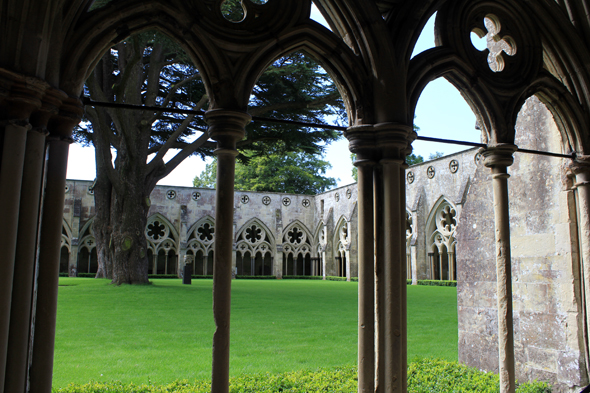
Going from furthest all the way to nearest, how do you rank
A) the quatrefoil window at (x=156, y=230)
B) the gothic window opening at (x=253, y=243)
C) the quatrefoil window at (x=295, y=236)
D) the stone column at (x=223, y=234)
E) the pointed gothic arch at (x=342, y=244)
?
the quatrefoil window at (x=295, y=236) → the gothic window opening at (x=253, y=243) → the quatrefoil window at (x=156, y=230) → the pointed gothic arch at (x=342, y=244) → the stone column at (x=223, y=234)

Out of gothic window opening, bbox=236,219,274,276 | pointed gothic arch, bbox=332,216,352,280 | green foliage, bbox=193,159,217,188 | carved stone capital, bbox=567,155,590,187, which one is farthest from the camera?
green foliage, bbox=193,159,217,188

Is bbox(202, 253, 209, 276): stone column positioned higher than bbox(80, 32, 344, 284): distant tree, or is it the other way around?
bbox(80, 32, 344, 284): distant tree

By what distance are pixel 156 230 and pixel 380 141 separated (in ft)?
74.6

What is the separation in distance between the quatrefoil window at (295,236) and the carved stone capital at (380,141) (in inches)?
937

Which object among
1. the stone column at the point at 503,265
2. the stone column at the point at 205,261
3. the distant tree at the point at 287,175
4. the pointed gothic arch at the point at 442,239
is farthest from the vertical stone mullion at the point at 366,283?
the distant tree at the point at 287,175

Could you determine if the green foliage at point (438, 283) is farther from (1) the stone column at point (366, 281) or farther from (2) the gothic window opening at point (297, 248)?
(1) the stone column at point (366, 281)

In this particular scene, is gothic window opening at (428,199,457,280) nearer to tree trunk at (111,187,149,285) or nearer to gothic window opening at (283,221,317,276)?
gothic window opening at (283,221,317,276)

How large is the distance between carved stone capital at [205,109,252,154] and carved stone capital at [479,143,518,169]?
1940mm

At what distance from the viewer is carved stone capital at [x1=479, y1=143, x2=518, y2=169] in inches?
143

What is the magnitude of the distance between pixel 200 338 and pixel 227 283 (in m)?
2.76

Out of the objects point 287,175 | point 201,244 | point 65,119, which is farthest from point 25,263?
point 287,175

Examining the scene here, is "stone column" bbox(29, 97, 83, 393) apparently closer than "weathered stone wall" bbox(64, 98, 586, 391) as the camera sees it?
Yes

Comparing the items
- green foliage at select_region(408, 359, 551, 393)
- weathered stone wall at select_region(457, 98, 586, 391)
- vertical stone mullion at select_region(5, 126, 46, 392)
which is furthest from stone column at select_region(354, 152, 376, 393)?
weathered stone wall at select_region(457, 98, 586, 391)

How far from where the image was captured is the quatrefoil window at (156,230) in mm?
24266
